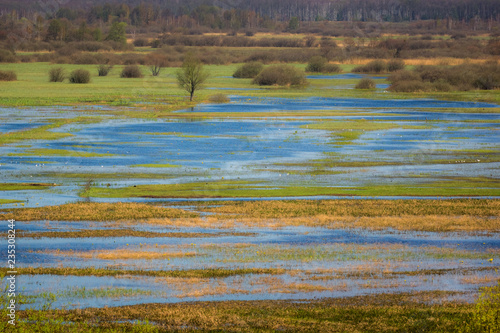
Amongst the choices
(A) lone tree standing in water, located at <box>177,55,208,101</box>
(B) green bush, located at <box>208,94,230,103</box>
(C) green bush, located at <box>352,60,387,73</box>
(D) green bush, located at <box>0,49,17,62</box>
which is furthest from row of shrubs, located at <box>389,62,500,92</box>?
(D) green bush, located at <box>0,49,17,62</box>

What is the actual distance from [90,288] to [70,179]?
49.8 ft

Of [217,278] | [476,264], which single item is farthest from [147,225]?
[476,264]

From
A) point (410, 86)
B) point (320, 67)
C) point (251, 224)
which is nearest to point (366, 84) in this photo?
point (410, 86)

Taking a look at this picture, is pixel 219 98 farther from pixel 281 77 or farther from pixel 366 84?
pixel 366 84

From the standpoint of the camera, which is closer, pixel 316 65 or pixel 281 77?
pixel 281 77

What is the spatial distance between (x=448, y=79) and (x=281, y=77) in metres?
22.2

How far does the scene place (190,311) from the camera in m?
14.3

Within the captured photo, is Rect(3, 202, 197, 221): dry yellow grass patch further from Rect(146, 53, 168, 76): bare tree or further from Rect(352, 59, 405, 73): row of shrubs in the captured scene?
Rect(146, 53, 168, 76): bare tree

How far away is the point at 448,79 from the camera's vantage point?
88062 mm

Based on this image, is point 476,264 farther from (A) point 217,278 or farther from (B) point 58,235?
(B) point 58,235

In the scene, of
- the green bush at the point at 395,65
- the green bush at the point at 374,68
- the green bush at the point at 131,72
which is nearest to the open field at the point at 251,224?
the green bush at the point at 131,72

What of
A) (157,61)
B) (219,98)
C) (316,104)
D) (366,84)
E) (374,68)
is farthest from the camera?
(157,61)

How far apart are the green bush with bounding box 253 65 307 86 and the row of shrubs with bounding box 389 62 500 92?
12658 millimetres

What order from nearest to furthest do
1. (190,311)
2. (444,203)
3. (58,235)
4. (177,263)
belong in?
1. (190,311)
2. (177,263)
3. (58,235)
4. (444,203)
